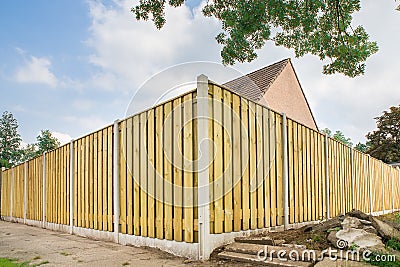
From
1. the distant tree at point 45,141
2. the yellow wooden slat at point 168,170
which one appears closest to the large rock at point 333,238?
the yellow wooden slat at point 168,170

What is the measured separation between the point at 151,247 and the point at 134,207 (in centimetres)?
70

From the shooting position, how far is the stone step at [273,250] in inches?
141

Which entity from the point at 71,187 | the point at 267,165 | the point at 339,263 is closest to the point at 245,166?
the point at 267,165

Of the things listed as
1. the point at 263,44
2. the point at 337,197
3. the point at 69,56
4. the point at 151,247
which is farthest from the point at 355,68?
the point at 69,56

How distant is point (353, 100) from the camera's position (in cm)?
1423

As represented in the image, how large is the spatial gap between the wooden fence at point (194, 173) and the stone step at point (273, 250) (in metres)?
0.25

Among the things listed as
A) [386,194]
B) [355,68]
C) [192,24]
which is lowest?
[386,194]

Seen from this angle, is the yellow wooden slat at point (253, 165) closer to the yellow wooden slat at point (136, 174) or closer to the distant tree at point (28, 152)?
the yellow wooden slat at point (136, 174)

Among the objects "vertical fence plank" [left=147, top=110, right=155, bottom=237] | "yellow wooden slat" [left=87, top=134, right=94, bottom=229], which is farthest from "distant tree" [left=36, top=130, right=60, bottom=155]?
"vertical fence plank" [left=147, top=110, right=155, bottom=237]

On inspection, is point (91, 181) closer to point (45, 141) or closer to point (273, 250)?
point (273, 250)

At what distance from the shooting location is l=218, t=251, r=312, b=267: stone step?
11.3 ft

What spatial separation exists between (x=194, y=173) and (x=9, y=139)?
31781 millimetres

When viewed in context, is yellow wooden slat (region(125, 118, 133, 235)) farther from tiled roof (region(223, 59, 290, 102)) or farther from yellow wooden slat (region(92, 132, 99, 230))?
tiled roof (region(223, 59, 290, 102))

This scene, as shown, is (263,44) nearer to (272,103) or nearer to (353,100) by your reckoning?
(272,103)
